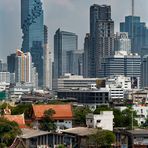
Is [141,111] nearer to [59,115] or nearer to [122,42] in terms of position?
[59,115]

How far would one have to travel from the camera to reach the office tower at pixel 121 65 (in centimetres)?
15138

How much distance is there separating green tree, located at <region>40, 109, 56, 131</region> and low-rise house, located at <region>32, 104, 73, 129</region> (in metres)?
0.25

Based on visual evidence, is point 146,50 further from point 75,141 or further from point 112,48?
point 75,141

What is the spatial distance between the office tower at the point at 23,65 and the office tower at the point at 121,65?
25.7 m

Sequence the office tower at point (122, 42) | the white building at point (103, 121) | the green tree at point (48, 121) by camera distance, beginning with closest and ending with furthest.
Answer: the white building at point (103, 121)
the green tree at point (48, 121)
the office tower at point (122, 42)

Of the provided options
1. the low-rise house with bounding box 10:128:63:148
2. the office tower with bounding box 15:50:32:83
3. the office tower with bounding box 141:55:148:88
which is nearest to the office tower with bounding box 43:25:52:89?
the office tower with bounding box 15:50:32:83

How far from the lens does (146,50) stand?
7854 inches

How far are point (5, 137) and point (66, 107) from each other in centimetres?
968

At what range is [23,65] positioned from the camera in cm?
17888

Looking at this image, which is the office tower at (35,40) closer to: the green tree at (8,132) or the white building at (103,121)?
the white building at (103,121)

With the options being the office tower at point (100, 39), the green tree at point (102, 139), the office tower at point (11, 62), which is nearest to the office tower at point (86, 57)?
the office tower at point (100, 39)

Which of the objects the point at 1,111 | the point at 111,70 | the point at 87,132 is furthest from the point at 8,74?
the point at 87,132

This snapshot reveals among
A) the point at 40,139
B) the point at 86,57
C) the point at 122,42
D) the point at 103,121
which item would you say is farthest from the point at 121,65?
the point at 40,139

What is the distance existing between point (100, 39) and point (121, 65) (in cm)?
1839
